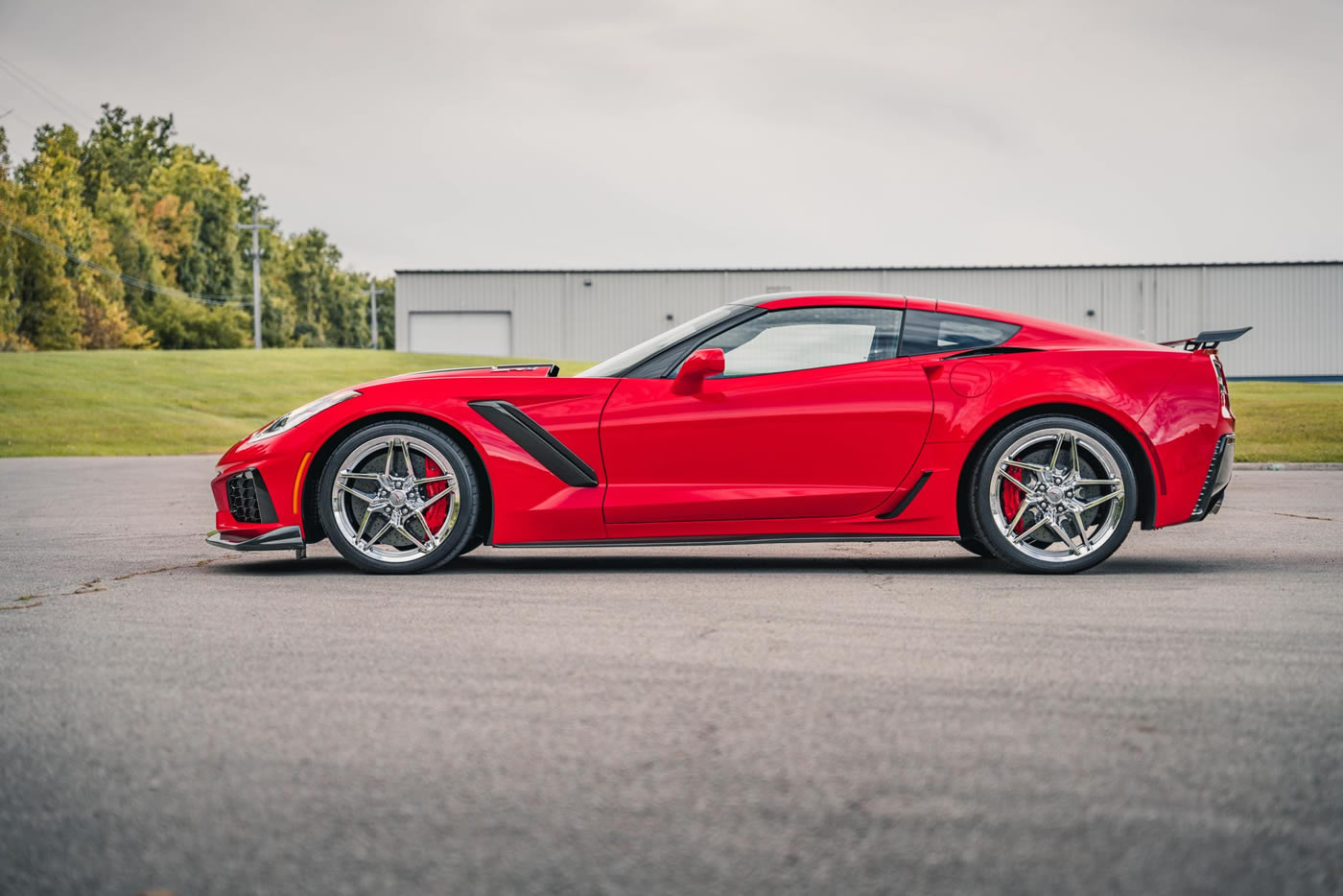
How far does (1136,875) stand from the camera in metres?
2.21

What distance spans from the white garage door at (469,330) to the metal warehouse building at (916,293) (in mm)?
34

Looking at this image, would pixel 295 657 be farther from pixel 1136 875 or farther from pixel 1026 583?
pixel 1026 583

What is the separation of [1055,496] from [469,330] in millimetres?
40983

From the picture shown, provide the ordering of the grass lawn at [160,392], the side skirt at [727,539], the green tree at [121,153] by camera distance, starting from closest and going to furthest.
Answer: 1. the side skirt at [727,539]
2. the grass lawn at [160,392]
3. the green tree at [121,153]

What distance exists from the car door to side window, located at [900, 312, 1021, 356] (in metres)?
0.13

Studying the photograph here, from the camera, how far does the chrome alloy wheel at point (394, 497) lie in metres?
5.99

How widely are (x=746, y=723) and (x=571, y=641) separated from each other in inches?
47.0

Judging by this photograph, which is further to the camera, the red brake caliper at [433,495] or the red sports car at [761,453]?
the red brake caliper at [433,495]

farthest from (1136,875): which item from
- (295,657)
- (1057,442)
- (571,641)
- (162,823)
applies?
(1057,442)

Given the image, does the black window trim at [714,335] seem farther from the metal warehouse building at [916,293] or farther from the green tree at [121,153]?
the green tree at [121,153]

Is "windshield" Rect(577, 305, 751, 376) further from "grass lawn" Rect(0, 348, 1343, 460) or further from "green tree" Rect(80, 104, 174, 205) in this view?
"green tree" Rect(80, 104, 174, 205)

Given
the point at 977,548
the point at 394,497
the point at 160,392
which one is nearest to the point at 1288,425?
the point at 977,548

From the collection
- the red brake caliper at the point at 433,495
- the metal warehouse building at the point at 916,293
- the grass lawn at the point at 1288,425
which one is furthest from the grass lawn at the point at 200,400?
the red brake caliper at the point at 433,495

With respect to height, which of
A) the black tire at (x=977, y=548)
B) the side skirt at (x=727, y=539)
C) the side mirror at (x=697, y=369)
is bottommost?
the black tire at (x=977, y=548)
